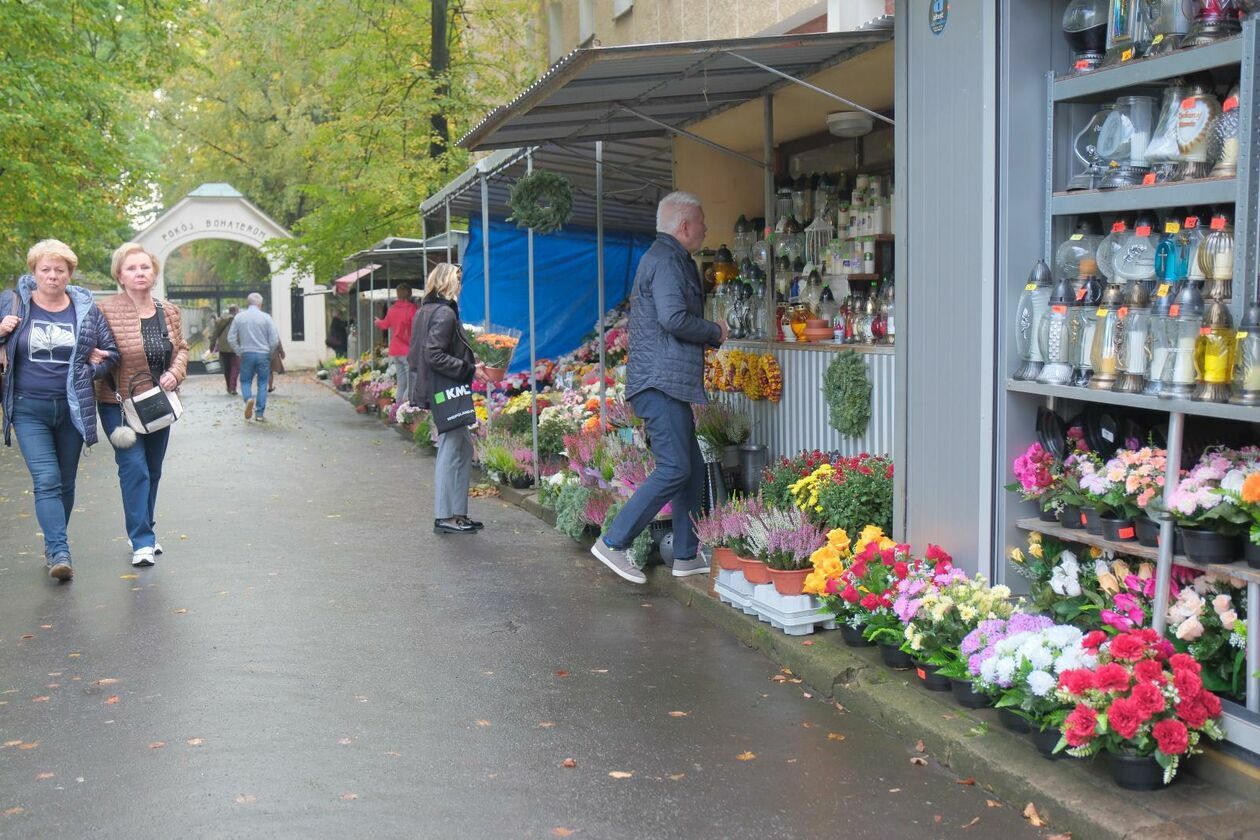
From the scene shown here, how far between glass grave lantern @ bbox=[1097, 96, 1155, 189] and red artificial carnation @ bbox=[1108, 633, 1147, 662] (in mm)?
1707

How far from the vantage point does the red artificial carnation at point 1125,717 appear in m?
3.81

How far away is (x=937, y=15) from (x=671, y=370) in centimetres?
248

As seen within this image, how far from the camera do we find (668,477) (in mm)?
7113

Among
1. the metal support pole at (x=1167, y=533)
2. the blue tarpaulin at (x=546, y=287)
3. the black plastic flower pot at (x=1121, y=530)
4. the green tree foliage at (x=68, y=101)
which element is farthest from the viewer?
the green tree foliage at (x=68, y=101)

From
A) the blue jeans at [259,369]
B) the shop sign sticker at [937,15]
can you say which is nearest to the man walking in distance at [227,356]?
the blue jeans at [259,369]

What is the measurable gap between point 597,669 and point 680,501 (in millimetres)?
1693

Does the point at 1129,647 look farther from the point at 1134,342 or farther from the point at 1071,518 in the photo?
the point at 1134,342

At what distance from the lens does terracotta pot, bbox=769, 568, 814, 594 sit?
5.97m

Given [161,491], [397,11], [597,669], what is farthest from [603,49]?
[397,11]

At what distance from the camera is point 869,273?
26.5 ft

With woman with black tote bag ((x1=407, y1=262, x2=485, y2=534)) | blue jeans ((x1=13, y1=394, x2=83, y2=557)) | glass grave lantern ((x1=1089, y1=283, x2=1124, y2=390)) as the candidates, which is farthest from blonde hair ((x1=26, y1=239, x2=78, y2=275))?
glass grave lantern ((x1=1089, y1=283, x2=1124, y2=390))

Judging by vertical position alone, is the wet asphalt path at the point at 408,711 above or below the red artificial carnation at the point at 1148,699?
below

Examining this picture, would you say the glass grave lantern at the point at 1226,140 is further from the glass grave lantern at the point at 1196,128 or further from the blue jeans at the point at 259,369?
the blue jeans at the point at 259,369

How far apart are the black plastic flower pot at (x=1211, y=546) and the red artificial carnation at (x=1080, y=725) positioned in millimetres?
651
